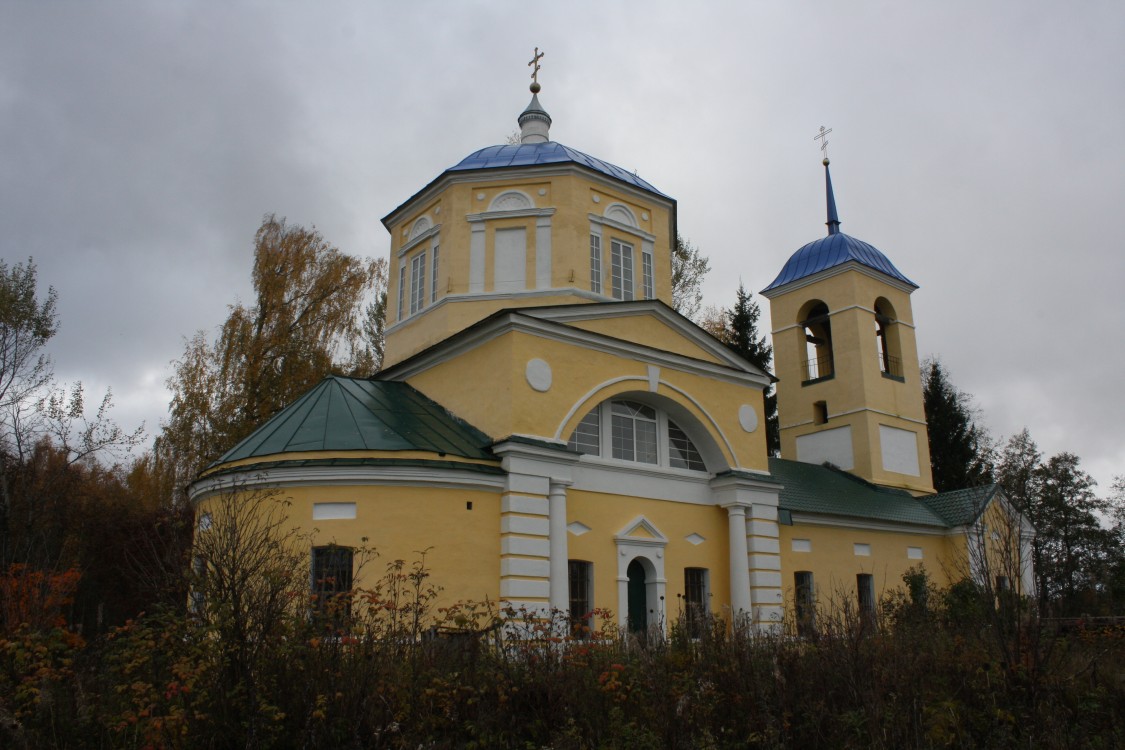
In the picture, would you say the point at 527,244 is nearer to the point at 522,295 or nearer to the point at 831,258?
the point at 522,295

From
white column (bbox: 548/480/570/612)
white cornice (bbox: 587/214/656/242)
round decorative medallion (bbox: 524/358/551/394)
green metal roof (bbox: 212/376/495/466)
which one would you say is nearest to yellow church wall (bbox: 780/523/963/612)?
white column (bbox: 548/480/570/612)

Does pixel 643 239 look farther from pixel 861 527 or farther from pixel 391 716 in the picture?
pixel 391 716

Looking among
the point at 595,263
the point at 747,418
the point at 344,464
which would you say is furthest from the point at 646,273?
the point at 344,464

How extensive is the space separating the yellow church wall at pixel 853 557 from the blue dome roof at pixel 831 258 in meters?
8.01

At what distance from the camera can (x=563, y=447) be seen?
47.5 ft

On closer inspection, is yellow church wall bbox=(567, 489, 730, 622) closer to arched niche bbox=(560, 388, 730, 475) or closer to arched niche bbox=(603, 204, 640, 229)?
arched niche bbox=(560, 388, 730, 475)

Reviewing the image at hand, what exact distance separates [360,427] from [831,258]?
55.9 feet

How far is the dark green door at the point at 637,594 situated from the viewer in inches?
610

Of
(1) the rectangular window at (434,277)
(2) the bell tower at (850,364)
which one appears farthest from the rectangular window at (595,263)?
(2) the bell tower at (850,364)

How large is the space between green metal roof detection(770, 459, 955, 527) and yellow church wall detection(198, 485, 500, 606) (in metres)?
7.71

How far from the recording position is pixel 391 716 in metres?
7.26

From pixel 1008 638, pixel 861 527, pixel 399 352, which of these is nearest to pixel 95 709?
pixel 1008 638

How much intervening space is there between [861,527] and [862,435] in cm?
445

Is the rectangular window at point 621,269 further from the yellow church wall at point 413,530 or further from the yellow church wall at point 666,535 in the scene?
the yellow church wall at point 413,530
